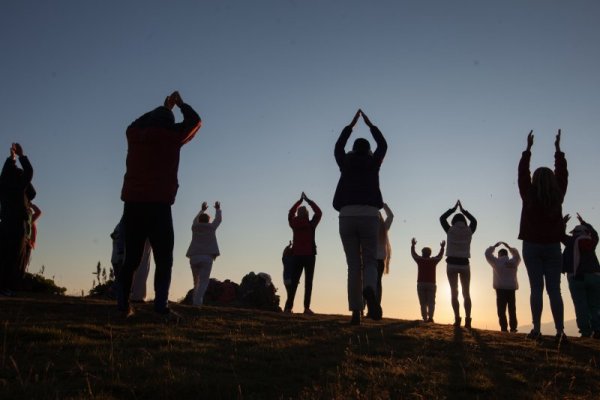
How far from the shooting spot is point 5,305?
865 centimetres

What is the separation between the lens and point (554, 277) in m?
9.23

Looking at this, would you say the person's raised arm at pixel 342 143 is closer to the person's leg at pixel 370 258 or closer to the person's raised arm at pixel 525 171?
the person's leg at pixel 370 258

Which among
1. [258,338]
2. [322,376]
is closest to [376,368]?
[322,376]

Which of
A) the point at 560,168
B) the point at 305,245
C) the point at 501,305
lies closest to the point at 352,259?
the point at 560,168

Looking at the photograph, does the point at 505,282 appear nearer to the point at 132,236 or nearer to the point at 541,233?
the point at 541,233

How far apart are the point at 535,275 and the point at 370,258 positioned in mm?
2648

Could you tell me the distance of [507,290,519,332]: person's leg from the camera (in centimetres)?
1617

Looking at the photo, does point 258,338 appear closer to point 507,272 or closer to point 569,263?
point 569,263

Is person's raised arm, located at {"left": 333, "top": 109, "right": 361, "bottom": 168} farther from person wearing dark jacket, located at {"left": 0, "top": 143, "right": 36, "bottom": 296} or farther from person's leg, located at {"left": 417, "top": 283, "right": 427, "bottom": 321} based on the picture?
person's leg, located at {"left": 417, "top": 283, "right": 427, "bottom": 321}

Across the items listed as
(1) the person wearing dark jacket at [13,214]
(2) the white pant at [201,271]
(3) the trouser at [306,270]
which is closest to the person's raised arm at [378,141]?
(3) the trouser at [306,270]

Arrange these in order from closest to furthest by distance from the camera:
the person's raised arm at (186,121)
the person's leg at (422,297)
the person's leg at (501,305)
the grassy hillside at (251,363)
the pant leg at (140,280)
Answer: the grassy hillside at (251,363), the person's raised arm at (186,121), the pant leg at (140,280), the person's leg at (501,305), the person's leg at (422,297)

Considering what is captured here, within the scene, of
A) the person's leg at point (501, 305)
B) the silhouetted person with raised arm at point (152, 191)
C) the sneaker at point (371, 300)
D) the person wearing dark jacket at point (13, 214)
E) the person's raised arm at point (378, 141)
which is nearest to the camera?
the silhouetted person with raised arm at point (152, 191)

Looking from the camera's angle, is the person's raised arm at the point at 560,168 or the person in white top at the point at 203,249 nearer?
the person's raised arm at the point at 560,168

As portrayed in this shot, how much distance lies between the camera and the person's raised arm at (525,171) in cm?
939
